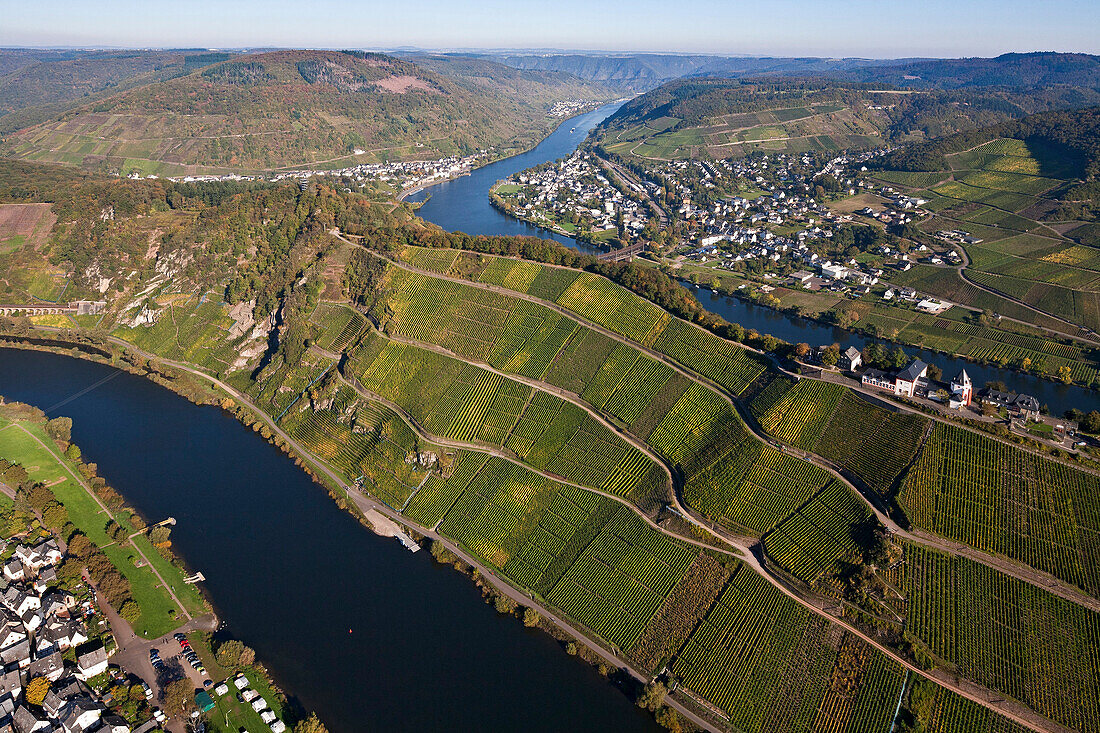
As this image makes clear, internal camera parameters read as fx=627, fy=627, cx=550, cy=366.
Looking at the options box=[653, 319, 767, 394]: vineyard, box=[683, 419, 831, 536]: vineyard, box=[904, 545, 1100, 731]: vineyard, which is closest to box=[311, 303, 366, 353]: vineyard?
box=[653, 319, 767, 394]: vineyard

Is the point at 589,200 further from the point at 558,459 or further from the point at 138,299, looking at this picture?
the point at 558,459

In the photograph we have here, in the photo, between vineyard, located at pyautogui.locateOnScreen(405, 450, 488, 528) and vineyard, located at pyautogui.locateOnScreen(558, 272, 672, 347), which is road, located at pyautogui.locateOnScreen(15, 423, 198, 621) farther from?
vineyard, located at pyautogui.locateOnScreen(558, 272, 672, 347)

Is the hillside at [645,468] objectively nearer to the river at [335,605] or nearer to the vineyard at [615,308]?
the vineyard at [615,308]

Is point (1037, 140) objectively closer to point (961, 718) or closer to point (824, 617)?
point (824, 617)

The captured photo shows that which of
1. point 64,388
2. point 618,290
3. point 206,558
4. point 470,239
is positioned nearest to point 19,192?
point 64,388

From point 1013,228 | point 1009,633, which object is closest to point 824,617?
point 1009,633

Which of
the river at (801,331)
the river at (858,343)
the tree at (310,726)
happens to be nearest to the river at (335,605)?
the tree at (310,726)
